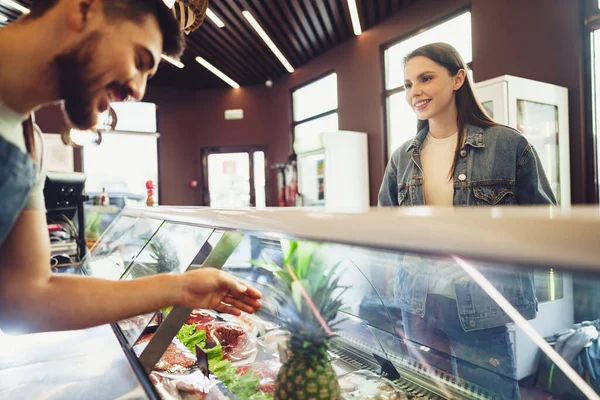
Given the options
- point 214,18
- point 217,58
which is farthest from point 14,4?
point 217,58

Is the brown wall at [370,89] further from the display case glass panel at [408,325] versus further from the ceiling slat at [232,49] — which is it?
the display case glass panel at [408,325]

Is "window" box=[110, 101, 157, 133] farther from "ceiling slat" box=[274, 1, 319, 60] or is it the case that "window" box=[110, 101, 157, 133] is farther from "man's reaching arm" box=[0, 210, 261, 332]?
"man's reaching arm" box=[0, 210, 261, 332]

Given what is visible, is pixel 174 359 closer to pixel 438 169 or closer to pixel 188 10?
pixel 438 169

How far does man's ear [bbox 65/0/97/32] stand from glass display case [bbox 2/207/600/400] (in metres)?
0.53

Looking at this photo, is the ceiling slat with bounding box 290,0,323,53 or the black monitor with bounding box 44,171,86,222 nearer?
the black monitor with bounding box 44,171,86,222

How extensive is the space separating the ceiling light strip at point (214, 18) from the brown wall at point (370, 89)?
2.00 m

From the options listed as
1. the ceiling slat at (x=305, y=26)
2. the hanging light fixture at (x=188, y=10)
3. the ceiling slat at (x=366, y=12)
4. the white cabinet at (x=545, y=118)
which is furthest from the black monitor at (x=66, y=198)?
the ceiling slat at (x=366, y=12)

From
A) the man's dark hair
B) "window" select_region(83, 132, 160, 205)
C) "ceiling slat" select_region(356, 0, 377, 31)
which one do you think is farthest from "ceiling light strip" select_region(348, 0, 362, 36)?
"window" select_region(83, 132, 160, 205)

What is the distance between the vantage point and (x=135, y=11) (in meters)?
0.85

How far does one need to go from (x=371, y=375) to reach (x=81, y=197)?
2.95 metres

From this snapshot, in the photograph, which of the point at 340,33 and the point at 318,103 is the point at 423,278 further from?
the point at 318,103

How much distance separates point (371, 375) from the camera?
1.12 metres

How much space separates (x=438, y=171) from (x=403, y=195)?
0.59 feet

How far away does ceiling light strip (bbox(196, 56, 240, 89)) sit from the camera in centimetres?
736
